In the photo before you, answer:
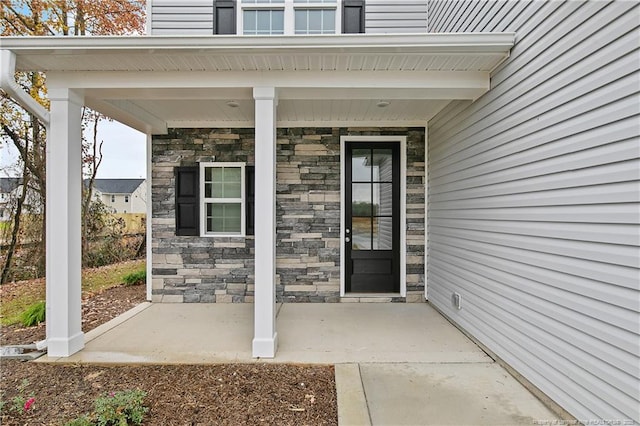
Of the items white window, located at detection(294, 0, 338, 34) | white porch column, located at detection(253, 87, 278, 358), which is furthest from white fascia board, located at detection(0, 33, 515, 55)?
white window, located at detection(294, 0, 338, 34)

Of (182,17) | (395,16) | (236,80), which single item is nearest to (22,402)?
(236,80)

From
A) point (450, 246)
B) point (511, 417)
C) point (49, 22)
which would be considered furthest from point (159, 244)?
point (49, 22)

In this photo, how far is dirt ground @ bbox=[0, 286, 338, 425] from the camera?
214 cm

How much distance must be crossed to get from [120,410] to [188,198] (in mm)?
3002

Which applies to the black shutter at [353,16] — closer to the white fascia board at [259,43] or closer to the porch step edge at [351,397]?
the white fascia board at [259,43]

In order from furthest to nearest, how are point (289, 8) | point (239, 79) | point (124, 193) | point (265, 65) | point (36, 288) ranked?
point (124, 193), point (36, 288), point (289, 8), point (239, 79), point (265, 65)

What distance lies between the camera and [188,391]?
2.43m

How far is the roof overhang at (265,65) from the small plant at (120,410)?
2418 millimetres

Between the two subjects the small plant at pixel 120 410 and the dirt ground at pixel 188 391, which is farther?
the dirt ground at pixel 188 391

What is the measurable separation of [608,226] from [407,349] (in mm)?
1909

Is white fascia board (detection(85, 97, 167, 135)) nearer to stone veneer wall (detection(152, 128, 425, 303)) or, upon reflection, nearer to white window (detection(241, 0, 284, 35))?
stone veneer wall (detection(152, 128, 425, 303))

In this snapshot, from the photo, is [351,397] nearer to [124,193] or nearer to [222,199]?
[222,199]

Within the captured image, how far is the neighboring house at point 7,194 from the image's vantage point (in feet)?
21.5

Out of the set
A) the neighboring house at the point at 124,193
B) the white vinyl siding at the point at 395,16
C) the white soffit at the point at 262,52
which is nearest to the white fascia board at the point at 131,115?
the white soffit at the point at 262,52
